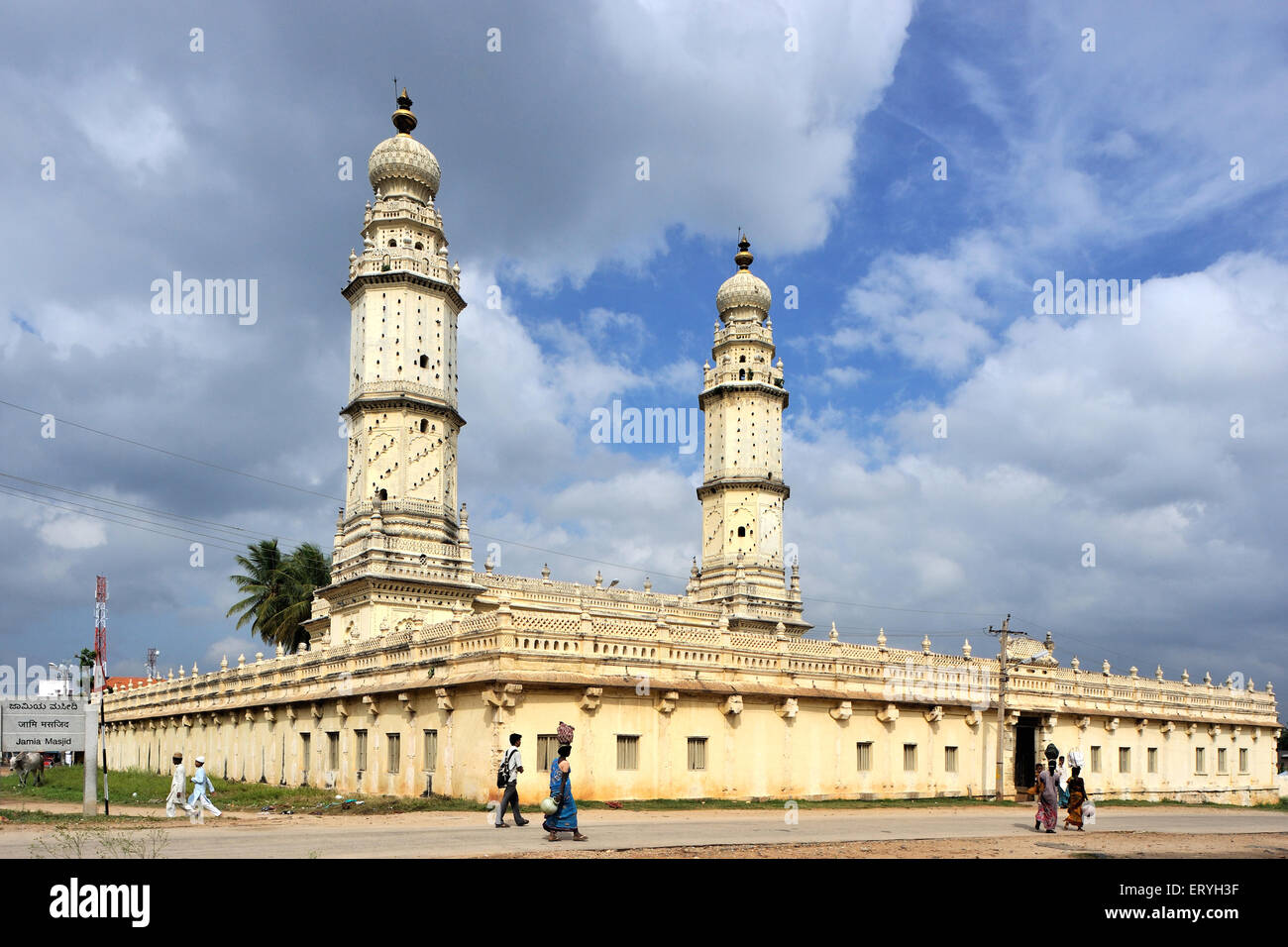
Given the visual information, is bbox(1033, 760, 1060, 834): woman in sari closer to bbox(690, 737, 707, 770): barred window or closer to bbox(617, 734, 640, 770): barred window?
bbox(690, 737, 707, 770): barred window

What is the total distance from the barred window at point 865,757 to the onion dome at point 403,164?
116 ft

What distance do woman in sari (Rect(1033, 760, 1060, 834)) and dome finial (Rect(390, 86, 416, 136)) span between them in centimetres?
4463

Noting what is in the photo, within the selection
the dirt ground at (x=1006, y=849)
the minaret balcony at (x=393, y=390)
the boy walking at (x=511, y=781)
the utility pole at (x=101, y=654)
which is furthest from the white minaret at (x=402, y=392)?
the dirt ground at (x=1006, y=849)

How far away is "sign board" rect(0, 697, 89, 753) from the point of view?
2297cm

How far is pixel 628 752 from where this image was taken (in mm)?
28141

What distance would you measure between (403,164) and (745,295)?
24072 millimetres

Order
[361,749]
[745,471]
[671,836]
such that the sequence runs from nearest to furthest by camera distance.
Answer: [671,836], [361,749], [745,471]

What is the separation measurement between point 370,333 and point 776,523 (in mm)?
26925

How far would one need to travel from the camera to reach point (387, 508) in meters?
49.1

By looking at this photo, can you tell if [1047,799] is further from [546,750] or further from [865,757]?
[546,750]

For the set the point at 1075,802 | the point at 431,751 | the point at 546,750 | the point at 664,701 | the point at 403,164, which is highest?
the point at 403,164

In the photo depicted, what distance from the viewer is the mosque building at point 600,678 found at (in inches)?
1089

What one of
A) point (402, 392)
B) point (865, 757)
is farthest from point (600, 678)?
point (402, 392)
